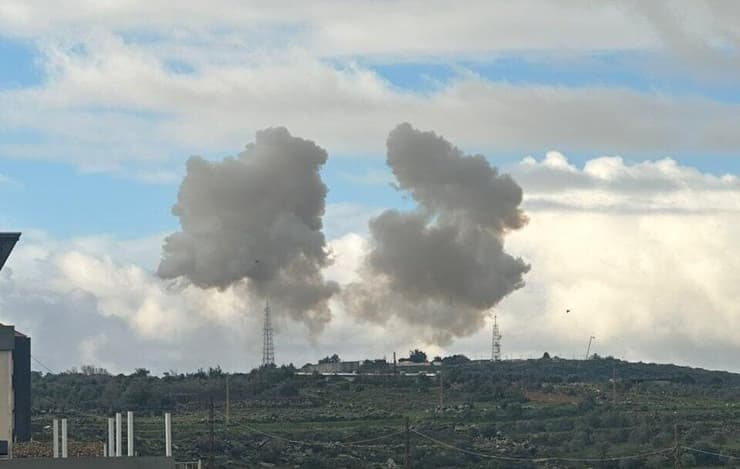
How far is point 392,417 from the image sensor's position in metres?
141

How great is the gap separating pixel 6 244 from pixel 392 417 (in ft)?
229

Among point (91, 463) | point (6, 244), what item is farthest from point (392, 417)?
point (91, 463)

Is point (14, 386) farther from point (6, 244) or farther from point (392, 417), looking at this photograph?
point (392, 417)

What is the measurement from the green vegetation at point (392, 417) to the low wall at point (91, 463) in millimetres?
43986

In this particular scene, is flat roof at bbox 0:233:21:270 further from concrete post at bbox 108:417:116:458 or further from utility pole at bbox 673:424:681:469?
utility pole at bbox 673:424:681:469

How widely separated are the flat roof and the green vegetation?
18.5 m

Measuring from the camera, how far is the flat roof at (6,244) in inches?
2960

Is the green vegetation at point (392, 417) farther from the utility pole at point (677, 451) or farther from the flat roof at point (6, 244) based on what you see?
the flat roof at point (6, 244)

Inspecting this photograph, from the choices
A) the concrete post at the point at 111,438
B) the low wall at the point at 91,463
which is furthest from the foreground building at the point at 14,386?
the low wall at the point at 91,463

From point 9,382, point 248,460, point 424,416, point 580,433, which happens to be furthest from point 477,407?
point 9,382

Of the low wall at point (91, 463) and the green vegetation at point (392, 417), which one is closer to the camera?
the low wall at point (91, 463)

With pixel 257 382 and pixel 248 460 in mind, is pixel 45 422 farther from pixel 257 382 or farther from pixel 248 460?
pixel 257 382

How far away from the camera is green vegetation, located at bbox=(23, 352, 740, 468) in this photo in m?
120

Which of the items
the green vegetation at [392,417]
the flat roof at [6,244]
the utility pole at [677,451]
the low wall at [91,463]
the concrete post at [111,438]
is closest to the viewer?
the low wall at [91,463]
